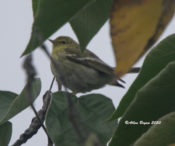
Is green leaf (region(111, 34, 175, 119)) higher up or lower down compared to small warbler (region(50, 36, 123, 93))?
higher up

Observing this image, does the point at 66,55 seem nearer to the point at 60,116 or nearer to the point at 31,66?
the point at 60,116

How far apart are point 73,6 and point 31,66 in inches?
16.8

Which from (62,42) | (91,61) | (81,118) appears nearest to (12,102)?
(81,118)

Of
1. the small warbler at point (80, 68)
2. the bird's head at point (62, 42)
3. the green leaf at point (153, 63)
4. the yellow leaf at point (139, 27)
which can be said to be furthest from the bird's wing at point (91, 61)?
the yellow leaf at point (139, 27)

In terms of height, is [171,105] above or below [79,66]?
above

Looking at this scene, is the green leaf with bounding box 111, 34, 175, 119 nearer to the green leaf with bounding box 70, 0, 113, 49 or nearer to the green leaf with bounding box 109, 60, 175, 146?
the green leaf with bounding box 109, 60, 175, 146

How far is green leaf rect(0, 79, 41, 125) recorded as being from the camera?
5.15ft

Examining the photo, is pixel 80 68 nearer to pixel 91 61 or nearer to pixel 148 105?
pixel 91 61

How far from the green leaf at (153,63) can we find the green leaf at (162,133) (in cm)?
23

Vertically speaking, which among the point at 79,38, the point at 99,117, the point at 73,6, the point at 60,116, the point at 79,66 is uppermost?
the point at 73,6

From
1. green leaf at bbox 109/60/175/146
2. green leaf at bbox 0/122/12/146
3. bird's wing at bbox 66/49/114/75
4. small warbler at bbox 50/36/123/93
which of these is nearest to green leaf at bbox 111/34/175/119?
green leaf at bbox 109/60/175/146

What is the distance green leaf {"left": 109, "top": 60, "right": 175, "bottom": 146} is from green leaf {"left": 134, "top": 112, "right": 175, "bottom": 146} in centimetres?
8

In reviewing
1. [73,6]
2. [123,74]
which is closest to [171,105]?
[73,6]

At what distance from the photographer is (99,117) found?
1.53 meters
